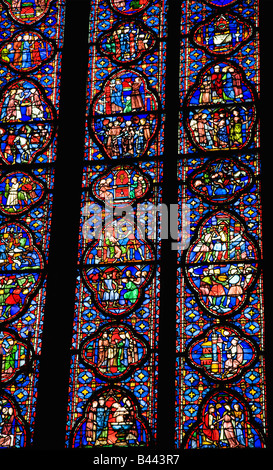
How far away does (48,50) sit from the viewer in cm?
1140

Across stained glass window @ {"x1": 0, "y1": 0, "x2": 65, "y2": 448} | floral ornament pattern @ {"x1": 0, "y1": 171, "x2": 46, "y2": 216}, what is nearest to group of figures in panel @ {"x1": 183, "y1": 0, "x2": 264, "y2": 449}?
stained glass window @ {"x1": 0, "y1": 0, "x2": 65, "y2": 448}

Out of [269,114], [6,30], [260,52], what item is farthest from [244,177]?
[6,30]

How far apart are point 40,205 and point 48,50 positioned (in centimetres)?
190

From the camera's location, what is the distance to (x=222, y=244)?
32.7ft

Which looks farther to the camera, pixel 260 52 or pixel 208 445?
pixel 260 52

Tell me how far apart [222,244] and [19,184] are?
87.8 inches

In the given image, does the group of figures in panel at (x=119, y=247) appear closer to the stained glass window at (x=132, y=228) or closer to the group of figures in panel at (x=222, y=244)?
the stained glass window at (x=132, y=228)

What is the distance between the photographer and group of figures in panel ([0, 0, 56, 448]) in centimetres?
977

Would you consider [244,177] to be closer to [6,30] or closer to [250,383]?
[250,383]

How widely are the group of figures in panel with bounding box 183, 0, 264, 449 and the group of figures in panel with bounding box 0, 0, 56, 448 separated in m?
1.53

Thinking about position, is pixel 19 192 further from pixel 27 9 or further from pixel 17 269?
pixel 27 9

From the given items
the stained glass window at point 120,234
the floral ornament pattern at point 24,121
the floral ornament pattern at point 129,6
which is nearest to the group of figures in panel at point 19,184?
the floral ornament pattern at point 24,121

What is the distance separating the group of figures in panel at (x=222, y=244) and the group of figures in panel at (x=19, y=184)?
153cm

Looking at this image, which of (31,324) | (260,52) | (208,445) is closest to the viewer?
(208,445)
